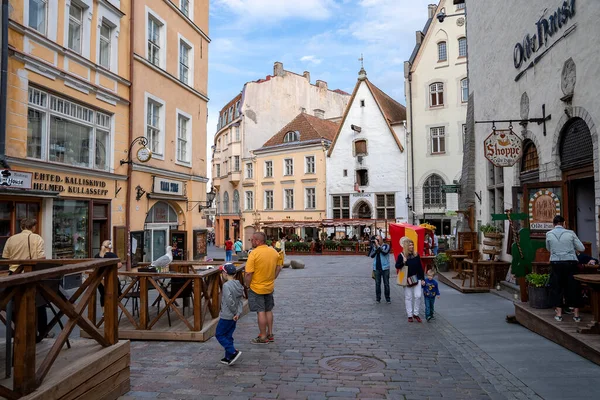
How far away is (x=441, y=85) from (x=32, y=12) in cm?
2824

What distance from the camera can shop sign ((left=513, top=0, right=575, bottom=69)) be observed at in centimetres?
978

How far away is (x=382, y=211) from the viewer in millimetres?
37969

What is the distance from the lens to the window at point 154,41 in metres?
17.5

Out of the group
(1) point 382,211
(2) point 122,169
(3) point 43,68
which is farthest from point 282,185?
(3) point 43,68

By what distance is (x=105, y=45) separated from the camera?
1534 centimetres

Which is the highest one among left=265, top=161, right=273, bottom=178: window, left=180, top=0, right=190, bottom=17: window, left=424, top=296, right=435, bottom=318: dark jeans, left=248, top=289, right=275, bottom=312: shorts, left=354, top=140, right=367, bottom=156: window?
left=180, top=0, right=190, bottom=17: window

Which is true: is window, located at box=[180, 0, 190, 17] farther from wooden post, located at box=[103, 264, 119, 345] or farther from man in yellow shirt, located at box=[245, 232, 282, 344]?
wooden post, located at box=[103, 264, 119, 345]

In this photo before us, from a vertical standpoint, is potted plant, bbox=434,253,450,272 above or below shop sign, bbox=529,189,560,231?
below

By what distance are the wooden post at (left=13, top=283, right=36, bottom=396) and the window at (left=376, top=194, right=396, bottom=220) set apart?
113ft

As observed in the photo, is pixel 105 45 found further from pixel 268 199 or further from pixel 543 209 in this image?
pixel 268 199

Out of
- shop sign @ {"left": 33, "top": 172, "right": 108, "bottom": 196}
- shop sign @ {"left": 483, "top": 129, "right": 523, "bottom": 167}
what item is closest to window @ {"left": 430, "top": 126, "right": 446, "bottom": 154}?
shop sign @ {"left": 483, "top": 129, "right": 523, "bottom": 167}

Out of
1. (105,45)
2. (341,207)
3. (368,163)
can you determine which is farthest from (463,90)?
(105,45)

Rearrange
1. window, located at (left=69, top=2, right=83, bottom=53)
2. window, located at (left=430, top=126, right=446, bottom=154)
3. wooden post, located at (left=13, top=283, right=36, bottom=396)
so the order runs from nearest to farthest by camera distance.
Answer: wooden post, located at (left=13, top=283, right=36, bottom=396)
window, located at (left=69, top=2, right=83, bottom=53)
window, located at (left=430, top=126, right=446, bottom=154)

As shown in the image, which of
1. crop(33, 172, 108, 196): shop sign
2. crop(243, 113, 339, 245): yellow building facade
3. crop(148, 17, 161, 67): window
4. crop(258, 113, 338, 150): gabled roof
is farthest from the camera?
crop(258, 113, 338, 150): gabled roof
